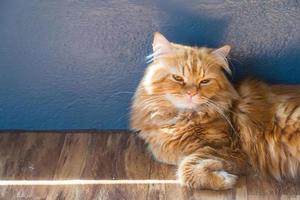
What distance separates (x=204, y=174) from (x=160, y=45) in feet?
1.70

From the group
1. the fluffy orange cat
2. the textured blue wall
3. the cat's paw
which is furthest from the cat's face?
the cat's paw

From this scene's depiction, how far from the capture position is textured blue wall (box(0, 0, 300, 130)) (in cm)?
261

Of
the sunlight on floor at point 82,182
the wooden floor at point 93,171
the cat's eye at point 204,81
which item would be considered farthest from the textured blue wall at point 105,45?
the sunlight on floor at point 82,182

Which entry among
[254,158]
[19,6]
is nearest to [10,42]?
[19,6]

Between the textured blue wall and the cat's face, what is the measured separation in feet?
0.44

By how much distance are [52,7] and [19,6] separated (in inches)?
5.1

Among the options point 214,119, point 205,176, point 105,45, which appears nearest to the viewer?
point 205,176

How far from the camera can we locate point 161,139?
104 inches

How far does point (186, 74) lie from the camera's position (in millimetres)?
2512

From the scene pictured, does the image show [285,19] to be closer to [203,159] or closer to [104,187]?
[203,159]

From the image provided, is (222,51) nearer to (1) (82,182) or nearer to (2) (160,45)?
(2) (160,45)

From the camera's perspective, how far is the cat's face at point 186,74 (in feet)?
8.23

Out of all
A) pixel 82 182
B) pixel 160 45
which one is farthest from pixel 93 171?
pixel 160 45

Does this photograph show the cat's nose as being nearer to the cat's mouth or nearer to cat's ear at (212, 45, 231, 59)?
the cat's mouth
